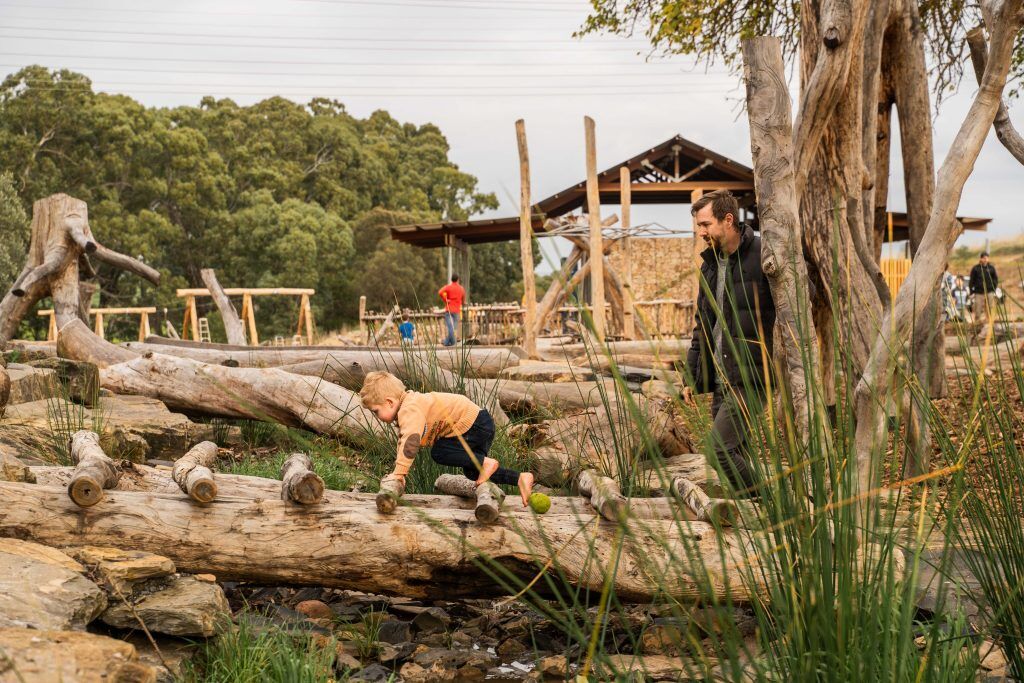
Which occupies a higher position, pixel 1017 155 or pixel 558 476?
pixel 1017 155

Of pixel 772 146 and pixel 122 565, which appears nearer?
pixel 122 565

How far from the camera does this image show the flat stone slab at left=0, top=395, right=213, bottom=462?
5.15m

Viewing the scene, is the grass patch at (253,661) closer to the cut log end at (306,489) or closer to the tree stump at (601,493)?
the cut log end at (306,489)

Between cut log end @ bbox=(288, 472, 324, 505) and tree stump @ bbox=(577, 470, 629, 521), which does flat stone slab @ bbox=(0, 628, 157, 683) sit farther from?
tree stump @ bbox=(577, 470, 629, 521)

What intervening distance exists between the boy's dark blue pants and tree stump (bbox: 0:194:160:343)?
21.8 feet

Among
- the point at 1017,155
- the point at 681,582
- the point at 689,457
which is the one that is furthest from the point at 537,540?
the point at 1017,155

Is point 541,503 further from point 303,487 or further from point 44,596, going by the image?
point 44,596

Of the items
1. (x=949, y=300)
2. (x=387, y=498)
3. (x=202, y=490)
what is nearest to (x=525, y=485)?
(x=387, y=498)

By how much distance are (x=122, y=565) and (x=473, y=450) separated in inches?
65.5

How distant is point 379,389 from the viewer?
3.99 meters

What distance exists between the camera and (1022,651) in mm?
2357

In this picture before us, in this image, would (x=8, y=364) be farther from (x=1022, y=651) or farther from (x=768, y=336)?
(x=1022, y=651)

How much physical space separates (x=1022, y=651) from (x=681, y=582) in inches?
53.0

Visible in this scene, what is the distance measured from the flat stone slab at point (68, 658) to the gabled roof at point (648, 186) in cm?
1821
